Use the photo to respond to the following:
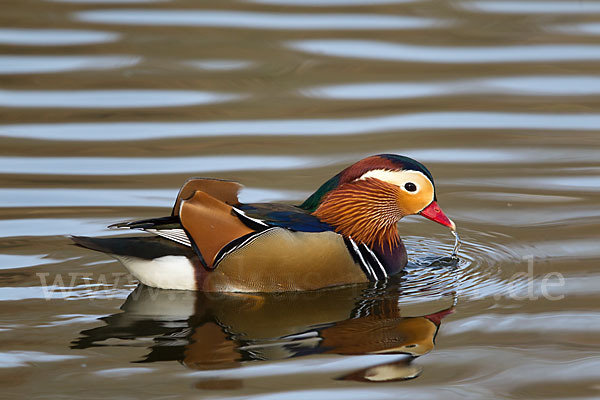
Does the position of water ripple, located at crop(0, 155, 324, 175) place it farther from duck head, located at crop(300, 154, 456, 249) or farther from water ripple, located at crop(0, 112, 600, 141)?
duck head, located at crop(300, 154, 456, 249)

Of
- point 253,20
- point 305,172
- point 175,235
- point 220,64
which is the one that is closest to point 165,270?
point 175,235

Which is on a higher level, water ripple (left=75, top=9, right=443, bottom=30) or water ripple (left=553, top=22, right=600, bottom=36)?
water ripple (left=75, top=9, right=443, bottom=30)

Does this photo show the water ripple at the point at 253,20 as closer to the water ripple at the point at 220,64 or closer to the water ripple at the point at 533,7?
the water ripple at the point at 533,7

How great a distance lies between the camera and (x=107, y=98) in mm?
9938

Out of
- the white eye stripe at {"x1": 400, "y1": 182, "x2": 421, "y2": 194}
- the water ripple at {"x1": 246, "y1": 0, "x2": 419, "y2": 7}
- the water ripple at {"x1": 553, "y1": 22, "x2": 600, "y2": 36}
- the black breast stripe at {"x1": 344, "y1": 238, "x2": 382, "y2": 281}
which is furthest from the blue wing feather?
the water ripple at {"x1": 246, "y1": 0, "x2": 419, "y2": 7}

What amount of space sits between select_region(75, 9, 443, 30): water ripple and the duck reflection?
6018 mm

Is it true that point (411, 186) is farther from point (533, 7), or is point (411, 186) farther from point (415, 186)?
point (533, 7)

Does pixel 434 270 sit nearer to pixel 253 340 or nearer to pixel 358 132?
pixel 253 340

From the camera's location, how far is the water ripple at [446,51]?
10.8 meters

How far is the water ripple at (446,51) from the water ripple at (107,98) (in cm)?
147

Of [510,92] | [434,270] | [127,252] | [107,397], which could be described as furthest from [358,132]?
[107,397]

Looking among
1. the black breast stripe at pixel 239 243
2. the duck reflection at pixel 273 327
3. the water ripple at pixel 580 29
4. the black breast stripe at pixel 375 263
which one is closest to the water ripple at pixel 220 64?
the water ripple at pixel 580 29

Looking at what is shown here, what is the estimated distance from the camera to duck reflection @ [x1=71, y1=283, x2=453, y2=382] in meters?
5.05

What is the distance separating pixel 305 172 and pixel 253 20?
3.93 meters
